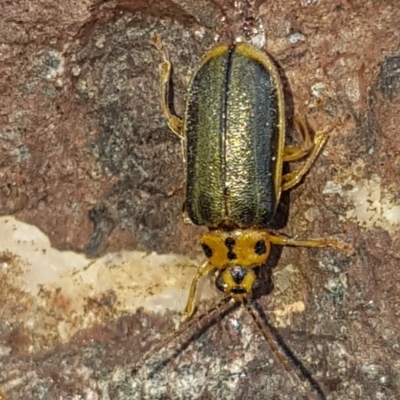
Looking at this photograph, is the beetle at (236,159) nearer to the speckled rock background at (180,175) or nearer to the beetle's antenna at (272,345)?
the beetle's antenna at (272,345)

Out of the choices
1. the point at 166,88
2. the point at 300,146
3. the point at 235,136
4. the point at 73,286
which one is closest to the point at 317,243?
the point at 300,146

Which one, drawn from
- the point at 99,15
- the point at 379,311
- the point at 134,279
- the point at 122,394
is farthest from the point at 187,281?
the point at 99,15

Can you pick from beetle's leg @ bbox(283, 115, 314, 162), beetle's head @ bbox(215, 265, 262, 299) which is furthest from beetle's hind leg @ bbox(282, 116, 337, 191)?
beetle's head @ bbox(215, 265, 262, 299)

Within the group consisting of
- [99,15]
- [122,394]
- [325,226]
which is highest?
[99,15]

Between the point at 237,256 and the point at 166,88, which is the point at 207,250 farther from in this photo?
the point at 166,88

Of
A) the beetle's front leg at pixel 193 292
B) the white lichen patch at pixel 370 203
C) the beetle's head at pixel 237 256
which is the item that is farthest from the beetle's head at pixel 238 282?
the white lichen patch at pixel 370 203

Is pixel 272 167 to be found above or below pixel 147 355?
above

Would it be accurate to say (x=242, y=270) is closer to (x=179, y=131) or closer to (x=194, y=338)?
(x=194, y=338)
